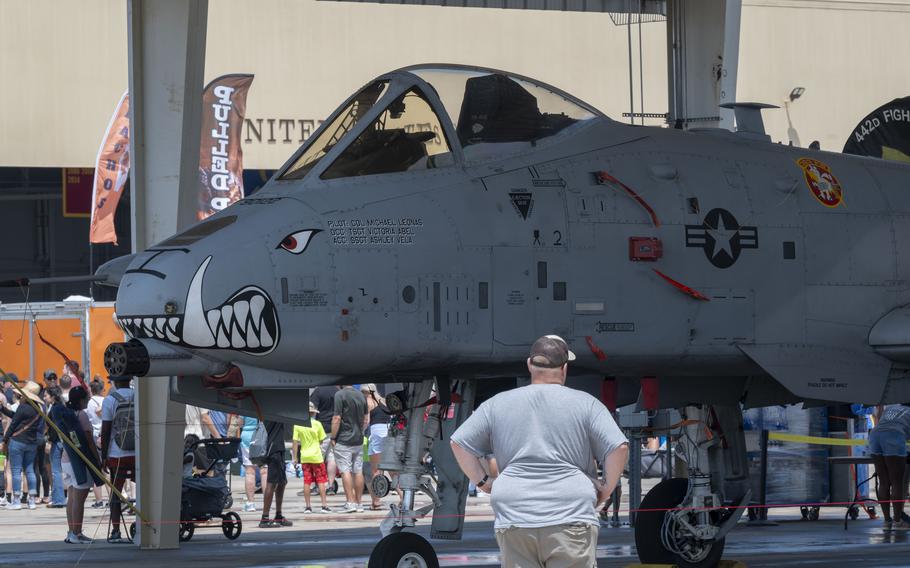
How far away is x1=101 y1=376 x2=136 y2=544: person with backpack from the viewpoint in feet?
53.7

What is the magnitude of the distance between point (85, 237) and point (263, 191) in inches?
1785

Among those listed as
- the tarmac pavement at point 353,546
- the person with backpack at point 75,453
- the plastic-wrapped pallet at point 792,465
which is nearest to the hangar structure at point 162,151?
the tarmac pavement at point 353,546

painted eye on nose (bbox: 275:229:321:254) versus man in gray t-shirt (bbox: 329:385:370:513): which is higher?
painted eye on nose (bbox: 275:229:321:254)

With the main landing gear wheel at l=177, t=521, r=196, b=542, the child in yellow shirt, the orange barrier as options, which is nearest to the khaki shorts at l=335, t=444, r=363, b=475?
the child in yellow shirt

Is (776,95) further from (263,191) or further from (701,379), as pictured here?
(263,191)

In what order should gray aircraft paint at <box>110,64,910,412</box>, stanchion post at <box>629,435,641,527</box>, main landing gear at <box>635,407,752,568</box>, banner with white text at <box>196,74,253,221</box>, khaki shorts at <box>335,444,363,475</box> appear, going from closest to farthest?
gray aircraft paint at <box>110,64,910,412</box>, main landing gear at <box>635,407,752,568</box>, stanchion post at <box>629,435,641,527</box>, khaki shorts at <box>335,444,363,475</box>, banner with white text at <box>196,74,253,221</box>

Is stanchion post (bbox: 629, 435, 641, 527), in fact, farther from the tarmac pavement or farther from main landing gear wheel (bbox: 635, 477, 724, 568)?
main landing gear wheel (bbox: 635, 477, 724, 568)

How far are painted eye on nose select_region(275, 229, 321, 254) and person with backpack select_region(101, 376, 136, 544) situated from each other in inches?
284

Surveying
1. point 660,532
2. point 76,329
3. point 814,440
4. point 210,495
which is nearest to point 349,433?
point 210,495

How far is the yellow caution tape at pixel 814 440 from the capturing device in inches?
758

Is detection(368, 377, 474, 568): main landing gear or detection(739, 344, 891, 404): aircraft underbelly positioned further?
detection(739, 344, 891, 404): aircraft underbelly

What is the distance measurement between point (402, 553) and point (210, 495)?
7742mm

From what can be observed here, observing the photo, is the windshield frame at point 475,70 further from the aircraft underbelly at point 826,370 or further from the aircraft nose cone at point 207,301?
the aircraft underbelly at point 826,370

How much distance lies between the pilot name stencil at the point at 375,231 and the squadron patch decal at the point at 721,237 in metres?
2.19
